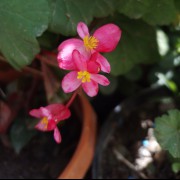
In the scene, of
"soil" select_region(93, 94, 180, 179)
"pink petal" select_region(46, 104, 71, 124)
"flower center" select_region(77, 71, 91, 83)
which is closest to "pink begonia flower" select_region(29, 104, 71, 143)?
"pink petal" select_region(46, 104, 71, 124)

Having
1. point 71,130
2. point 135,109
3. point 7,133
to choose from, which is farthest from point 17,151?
point 135,109

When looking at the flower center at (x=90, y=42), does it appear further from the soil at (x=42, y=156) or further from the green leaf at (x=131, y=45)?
the soil at (x=42, y=156)

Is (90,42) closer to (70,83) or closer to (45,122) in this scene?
(70,83)

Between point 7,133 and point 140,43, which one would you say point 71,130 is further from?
point 140,43

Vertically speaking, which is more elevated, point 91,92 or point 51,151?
point 91,92

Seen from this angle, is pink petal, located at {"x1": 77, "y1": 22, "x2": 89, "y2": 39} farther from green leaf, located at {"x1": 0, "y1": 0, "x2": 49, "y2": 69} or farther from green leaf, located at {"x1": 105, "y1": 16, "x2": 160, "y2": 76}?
green leaf, located at {"x1": 105, "y1": 16, "x2": 160, "y2": 76}

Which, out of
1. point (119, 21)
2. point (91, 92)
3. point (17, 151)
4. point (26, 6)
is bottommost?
point (17, 151)

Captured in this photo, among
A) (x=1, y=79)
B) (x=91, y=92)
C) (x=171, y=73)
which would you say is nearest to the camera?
(x=91, y=92)
